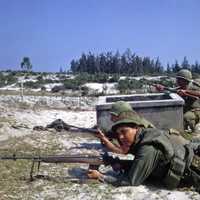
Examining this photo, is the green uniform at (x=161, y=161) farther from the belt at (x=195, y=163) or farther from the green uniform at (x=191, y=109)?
the green uniform at (x=191, y=109)

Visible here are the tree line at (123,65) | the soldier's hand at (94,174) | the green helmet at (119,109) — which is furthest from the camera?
the tree line at (123,65)

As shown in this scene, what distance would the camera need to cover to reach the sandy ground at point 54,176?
625 cm

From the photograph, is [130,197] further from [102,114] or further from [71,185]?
[102,114]

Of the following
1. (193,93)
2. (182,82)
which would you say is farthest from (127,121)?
(182,82)

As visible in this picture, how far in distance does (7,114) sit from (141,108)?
4933 mm

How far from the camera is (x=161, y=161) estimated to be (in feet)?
20.1

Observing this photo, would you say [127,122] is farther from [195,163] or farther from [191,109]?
[191,109]

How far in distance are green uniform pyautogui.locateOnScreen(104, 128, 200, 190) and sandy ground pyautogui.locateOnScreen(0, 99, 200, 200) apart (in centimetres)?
17

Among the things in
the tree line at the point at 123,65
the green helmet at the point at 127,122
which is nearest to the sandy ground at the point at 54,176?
the green helmet at the point at 127,122

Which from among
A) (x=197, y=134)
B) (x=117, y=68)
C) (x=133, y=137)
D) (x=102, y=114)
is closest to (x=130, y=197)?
(x=133, y=137)

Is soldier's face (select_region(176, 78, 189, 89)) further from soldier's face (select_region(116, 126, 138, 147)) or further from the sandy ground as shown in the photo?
soldier's face (select_region(116, 126, 138, 147))

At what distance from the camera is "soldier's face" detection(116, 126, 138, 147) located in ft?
20.5

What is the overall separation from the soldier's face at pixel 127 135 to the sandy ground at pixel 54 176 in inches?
24.2

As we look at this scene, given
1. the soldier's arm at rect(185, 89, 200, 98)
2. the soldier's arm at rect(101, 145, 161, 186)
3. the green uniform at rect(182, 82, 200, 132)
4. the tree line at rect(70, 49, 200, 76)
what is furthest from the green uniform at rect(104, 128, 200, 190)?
the tree line at rect(70, 49, 200, 76)
